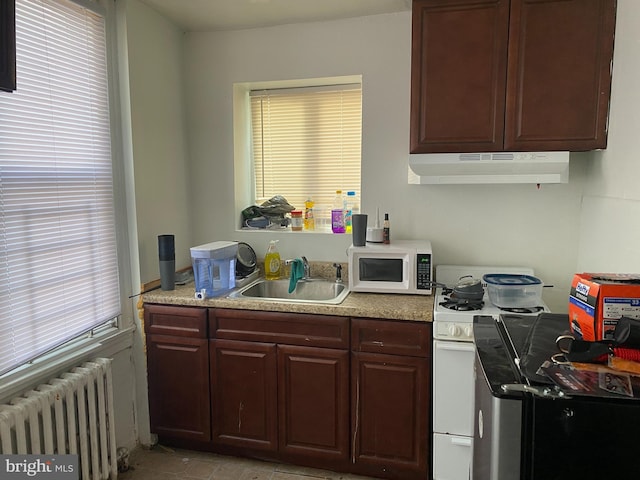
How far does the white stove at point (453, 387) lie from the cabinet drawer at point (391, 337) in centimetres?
6

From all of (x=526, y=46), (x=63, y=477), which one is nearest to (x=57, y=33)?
(x=63, y=477)

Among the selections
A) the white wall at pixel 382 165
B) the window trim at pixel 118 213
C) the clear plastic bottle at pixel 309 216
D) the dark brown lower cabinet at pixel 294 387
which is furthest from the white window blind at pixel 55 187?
the clear plastic bottle at pixel 309 216

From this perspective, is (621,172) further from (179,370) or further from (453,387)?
(179,370)

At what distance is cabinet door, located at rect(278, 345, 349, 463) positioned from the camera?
86.4 inches

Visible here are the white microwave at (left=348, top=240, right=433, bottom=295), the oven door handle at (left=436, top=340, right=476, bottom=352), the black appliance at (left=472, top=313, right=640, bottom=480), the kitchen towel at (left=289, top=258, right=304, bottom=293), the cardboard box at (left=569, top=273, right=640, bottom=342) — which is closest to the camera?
the black appliance at (left=472, top=313, right=640, bottom=480)

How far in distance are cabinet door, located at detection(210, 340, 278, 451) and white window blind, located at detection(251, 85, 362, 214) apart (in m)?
1.13

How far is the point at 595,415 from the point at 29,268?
2.01 metres

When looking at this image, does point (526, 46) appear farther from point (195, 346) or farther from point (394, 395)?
point (195, 346)

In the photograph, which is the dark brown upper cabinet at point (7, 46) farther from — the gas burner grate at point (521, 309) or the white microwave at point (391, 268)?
the gas burner grate at point (521, 309)

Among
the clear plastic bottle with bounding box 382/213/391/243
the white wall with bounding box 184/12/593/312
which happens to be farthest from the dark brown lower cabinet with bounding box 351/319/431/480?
the white wall with bounding box 184/12/593/312

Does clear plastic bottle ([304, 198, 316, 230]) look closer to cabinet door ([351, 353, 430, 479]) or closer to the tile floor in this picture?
cabinet door ([351, 353, 430, 479])

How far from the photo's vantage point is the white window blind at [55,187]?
179 centimetres

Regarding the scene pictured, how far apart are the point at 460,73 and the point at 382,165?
69cm

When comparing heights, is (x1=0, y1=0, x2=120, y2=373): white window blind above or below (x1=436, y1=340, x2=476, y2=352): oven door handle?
above
